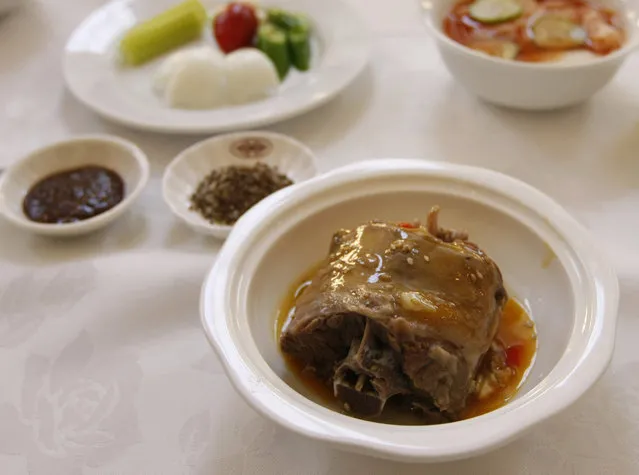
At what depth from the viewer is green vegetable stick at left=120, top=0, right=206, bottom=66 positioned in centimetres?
186

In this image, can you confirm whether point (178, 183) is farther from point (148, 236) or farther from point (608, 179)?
point (608, 179)

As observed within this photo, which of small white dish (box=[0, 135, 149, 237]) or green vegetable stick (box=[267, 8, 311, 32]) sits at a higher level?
green vegetable stick (box=[267, 8, 311, 32])

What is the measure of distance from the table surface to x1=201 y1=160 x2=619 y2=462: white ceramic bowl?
0.26 ft

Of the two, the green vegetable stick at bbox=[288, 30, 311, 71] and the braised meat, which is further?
the green vegetable stick at bbox=[288, 30, 311, 71]

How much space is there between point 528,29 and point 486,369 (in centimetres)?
100

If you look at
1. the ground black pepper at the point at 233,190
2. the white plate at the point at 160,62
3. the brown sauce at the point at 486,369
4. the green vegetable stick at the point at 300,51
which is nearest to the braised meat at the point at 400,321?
the brown sauce at the point at 486,369

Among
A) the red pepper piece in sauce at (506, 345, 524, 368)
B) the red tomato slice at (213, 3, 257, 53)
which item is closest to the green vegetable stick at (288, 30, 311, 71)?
the red tomato slice at (213, 3, 257, 53)

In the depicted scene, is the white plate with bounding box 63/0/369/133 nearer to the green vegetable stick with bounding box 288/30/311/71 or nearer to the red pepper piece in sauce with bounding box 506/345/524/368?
the green vegetable stick with bounding box 288/30/311/71

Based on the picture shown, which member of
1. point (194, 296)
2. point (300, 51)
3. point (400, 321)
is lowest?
point (194, 296)

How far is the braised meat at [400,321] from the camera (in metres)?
0.83

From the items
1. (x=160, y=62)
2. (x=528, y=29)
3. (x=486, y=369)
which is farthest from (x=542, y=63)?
(x=160, y=62)

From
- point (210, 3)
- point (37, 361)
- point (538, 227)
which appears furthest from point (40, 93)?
point (538, 227)

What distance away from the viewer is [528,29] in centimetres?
159

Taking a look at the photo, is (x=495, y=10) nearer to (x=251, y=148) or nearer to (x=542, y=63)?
(x=542, y=63)
